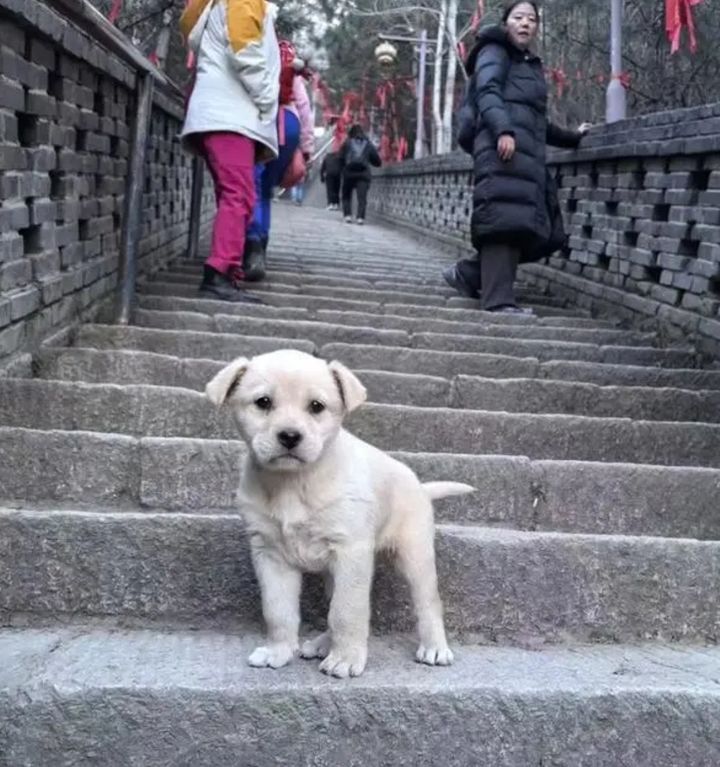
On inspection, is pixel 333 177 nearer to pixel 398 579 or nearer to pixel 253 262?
pixel 253 262

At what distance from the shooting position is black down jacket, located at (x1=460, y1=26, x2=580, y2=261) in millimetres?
6531

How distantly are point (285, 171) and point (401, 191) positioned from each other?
1229cm

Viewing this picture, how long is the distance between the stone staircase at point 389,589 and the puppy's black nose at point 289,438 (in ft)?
1.89

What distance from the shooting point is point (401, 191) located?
19625 millimetres

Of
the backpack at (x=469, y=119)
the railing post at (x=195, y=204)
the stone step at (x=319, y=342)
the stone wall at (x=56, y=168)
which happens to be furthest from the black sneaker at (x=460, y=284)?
the stone wall at (x=56, y=168)

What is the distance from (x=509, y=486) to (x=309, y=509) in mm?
1237

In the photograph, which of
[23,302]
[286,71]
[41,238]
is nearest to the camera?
[23,302]

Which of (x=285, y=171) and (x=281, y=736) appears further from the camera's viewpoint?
(x=285, y=171)

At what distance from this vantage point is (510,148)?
644 cm

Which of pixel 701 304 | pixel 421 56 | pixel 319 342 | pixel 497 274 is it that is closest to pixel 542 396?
pixel 319 342

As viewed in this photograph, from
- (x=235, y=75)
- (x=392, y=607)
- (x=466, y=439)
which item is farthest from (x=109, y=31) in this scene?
Answer: (x=392, y=607)

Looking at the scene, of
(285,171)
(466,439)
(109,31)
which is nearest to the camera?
(466,439)

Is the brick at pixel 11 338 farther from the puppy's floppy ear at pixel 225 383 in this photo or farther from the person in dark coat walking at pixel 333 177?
the person in dark coat walking at pixel 333 177

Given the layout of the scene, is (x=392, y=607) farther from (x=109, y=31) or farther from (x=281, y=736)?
(x=109, y=31)
